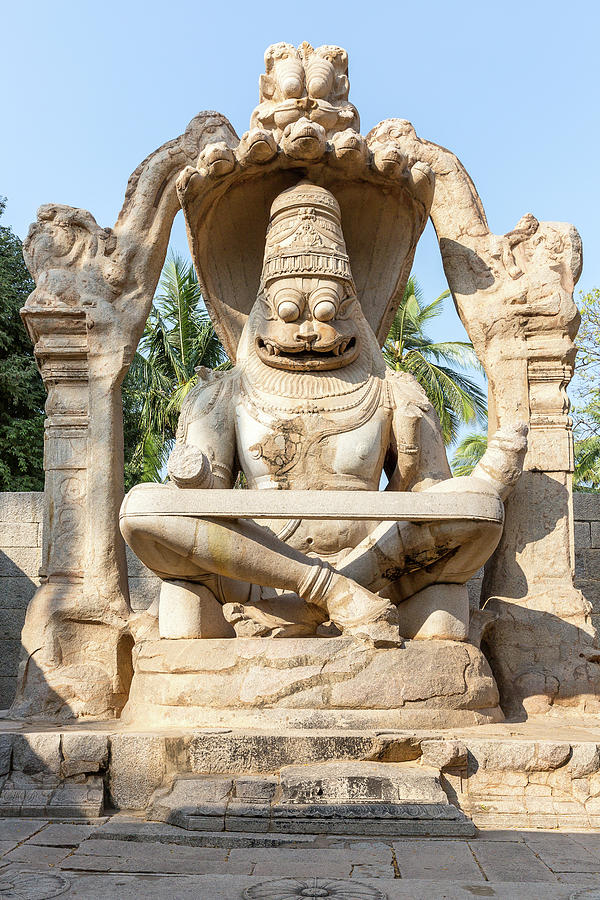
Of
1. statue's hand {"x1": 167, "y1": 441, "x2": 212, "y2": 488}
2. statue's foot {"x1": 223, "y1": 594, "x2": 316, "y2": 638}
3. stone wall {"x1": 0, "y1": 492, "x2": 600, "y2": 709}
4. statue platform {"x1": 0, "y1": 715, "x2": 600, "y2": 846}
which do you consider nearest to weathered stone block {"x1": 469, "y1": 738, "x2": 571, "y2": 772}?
statue platform {"x1": 0, "y1": 715, "x2": 600, "y2": 846}

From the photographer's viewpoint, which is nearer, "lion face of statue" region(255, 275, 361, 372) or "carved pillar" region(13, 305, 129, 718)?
"lion face of statue" region(255, 275, 361, 372)

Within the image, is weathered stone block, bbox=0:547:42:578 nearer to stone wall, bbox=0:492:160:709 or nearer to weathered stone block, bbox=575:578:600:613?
stone wall, bbox=0:492:160:709

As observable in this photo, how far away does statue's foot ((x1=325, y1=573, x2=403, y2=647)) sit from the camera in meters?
4.55

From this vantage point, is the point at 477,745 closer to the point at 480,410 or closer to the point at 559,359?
the point at 559,359

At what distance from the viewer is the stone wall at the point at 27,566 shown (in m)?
7.11

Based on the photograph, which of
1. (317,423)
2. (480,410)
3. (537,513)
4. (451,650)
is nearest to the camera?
(451,650)

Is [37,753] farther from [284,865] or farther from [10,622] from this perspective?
[10,622]

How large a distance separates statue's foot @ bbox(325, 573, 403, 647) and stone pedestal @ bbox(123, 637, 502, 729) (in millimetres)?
65

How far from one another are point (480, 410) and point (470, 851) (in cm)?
1531

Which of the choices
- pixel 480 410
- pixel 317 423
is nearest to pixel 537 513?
pixel 317 423

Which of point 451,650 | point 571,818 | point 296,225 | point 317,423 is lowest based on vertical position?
point 571,818

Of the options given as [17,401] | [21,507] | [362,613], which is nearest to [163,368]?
[17,401]

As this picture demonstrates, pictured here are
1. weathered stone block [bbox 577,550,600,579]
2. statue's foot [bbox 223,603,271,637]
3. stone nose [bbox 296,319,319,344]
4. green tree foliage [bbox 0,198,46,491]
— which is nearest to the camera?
statue's foot [bbox 223,603,271,637]

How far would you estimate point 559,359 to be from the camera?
6133 millimetres
